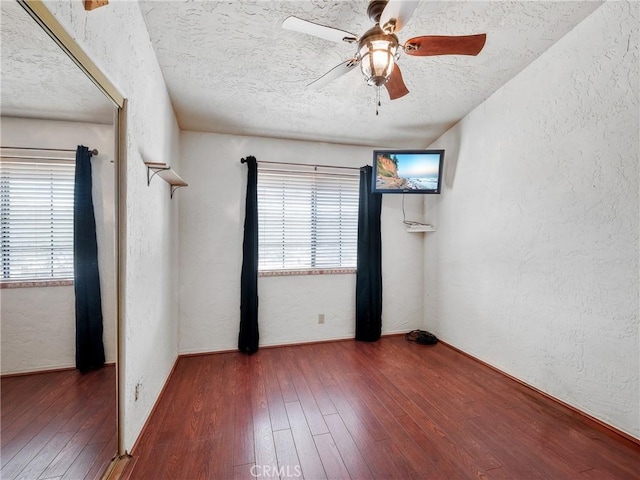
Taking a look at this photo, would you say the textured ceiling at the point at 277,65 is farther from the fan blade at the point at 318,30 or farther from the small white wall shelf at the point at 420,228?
the small white wall shelf at the point at 420,228

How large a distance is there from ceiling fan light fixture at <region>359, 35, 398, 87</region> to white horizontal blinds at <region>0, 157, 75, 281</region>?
4.55ft

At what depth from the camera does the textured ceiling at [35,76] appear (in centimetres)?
71

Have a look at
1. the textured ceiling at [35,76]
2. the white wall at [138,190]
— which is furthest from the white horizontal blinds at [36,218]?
the white wall at [138,190]

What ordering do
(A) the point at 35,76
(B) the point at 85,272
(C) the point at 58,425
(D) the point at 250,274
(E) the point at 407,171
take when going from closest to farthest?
1. (A) the point at 35,76
2. (C) the point at 58,425
3. (B) the point at 85,272
4. (D) the point at 250,274
5. (E) the point at 407,171

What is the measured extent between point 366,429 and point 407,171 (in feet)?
8.15

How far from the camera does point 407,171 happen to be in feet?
10.0

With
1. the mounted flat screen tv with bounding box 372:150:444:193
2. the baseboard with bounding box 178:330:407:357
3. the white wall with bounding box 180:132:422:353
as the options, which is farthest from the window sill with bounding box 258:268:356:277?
the mounted flat screen tv with bounding box 372:150:444:193

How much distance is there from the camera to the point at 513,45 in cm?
195

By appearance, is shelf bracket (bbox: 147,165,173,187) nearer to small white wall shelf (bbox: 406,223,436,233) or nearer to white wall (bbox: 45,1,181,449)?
white wall (bbox: 45,1,181,449)

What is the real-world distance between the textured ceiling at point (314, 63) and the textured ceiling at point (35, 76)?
95cm

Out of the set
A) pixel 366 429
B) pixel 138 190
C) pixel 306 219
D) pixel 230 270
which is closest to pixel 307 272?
pixel 306 219

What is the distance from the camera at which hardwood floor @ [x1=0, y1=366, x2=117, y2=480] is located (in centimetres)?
75

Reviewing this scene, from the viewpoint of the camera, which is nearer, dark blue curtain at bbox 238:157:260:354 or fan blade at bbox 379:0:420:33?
fan blade at bbox 379:0:420:33

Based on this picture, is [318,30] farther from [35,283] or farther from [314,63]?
[35,283]
